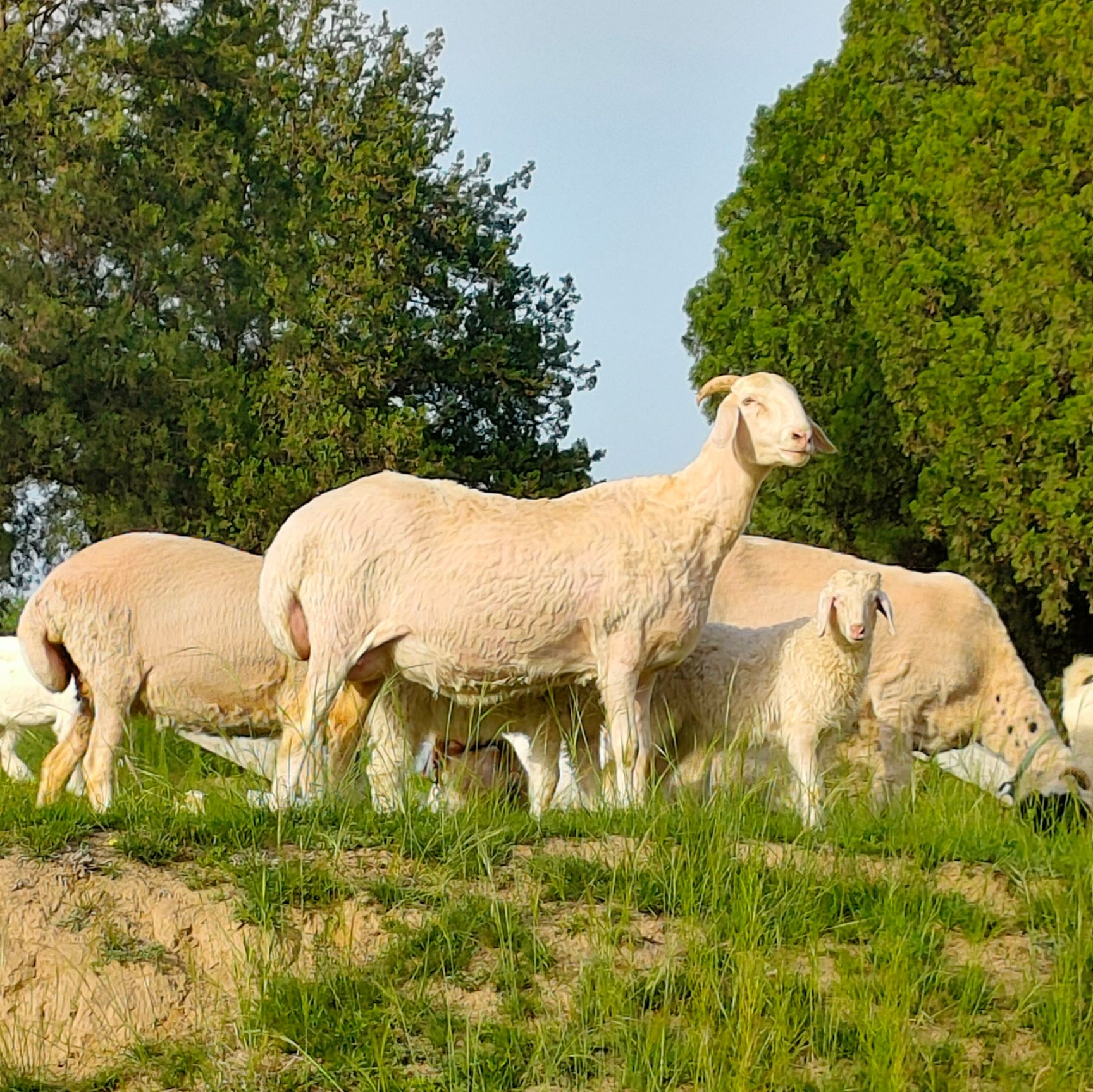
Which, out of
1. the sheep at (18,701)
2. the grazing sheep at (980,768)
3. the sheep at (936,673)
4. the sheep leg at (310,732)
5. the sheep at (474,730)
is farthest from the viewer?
the sheep at (18,701)

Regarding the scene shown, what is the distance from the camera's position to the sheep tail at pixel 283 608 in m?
6.91

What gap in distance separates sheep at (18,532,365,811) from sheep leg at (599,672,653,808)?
2043mm

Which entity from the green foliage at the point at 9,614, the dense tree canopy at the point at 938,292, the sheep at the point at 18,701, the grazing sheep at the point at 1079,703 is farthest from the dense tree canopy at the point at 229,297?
the grazing sheep at the point at 1079,703

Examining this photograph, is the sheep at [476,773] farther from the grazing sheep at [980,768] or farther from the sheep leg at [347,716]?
the grazing sheep at [980,768]

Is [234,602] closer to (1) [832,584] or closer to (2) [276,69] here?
(1) [832,584]

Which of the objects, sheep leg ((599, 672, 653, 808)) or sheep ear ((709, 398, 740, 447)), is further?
sheep ear ((709, 398, 740, 447))

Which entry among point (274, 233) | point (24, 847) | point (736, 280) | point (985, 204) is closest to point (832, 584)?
point (24, 847)

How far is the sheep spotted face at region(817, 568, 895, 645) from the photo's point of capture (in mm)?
6801

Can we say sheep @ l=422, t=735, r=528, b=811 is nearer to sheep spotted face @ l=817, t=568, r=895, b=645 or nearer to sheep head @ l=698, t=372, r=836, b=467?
sheep spotted face @ l=817, t=568, r=895, b=645

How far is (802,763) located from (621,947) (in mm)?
2014

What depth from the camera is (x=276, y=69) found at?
24.1m

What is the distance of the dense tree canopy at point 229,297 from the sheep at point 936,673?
38.8 ft

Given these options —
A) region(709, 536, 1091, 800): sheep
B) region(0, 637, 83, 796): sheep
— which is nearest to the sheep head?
region(709, 536, 1091, 800): sheep

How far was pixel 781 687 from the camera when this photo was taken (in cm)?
703
